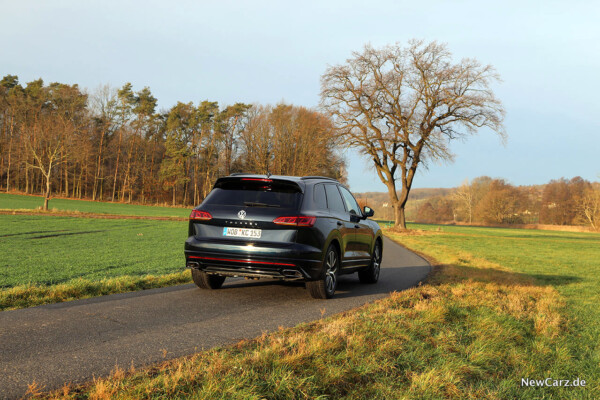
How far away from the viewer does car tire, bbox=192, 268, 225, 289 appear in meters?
8.01

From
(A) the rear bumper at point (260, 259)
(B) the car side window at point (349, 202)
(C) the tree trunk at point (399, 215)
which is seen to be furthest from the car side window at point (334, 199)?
(C) the tree trunk at point (399, 215)

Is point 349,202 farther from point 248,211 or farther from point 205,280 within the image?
point 205,280

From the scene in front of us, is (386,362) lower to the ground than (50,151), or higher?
lower

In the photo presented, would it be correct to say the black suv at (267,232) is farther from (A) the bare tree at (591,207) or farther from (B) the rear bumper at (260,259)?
(A) the bare tree at (591,207)

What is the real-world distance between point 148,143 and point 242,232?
6927 centimetres

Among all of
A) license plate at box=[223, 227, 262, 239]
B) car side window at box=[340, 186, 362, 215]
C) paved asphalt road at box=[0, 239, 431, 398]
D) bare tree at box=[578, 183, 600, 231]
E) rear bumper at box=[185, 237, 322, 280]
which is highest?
bare tree at box=[578, 183, 600, 231]

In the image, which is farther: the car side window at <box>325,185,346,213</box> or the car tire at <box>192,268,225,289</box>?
the car side window at <box>325,185,346,213</box>

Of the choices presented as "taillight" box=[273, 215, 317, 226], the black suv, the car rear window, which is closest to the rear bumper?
the black suv

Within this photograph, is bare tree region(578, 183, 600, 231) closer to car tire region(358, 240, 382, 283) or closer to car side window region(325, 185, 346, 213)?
car tire region(358, 240, 382, 283)

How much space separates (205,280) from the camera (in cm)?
811

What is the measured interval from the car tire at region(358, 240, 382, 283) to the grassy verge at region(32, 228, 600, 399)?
314 centimetres

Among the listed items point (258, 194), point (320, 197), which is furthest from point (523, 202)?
point (258, 194)

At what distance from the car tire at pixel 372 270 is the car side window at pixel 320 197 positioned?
2436mm

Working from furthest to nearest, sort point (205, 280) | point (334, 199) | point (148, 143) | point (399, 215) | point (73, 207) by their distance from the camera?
point (148, 143), point (73, 207), point (399, 215), point (334, 199), point (205, 280)
